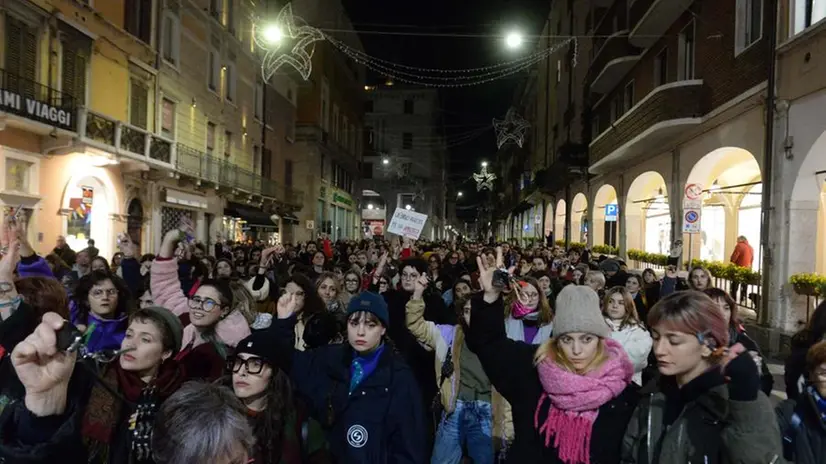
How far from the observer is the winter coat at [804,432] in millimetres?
2875

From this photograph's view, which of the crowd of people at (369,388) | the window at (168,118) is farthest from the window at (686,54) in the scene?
the window at (168,118)

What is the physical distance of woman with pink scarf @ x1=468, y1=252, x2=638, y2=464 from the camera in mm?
2863

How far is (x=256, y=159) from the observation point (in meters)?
33.0

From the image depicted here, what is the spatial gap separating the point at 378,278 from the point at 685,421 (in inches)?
217

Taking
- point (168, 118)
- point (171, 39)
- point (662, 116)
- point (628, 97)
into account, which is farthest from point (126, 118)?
point (628, 97)

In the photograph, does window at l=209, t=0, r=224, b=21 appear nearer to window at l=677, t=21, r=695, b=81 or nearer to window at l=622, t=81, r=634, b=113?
window at l=622, t=81, r=634, b=113

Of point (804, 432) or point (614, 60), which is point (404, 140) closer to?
point (614, 60)

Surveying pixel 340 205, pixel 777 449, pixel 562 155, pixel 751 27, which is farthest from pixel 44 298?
pixel 340 205

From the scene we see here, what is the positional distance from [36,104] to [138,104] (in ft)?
19.6

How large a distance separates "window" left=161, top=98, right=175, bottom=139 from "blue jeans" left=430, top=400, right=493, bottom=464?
20.7 m

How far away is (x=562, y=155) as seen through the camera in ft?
98.5

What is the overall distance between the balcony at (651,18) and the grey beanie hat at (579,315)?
612 inches

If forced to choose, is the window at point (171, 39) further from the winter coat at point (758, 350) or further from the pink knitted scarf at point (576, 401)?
the pink knitted scarf at point (576, 401)

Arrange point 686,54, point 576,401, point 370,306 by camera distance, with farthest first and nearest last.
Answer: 1. point 686,54
2. point 370,306
3. point 576,401
